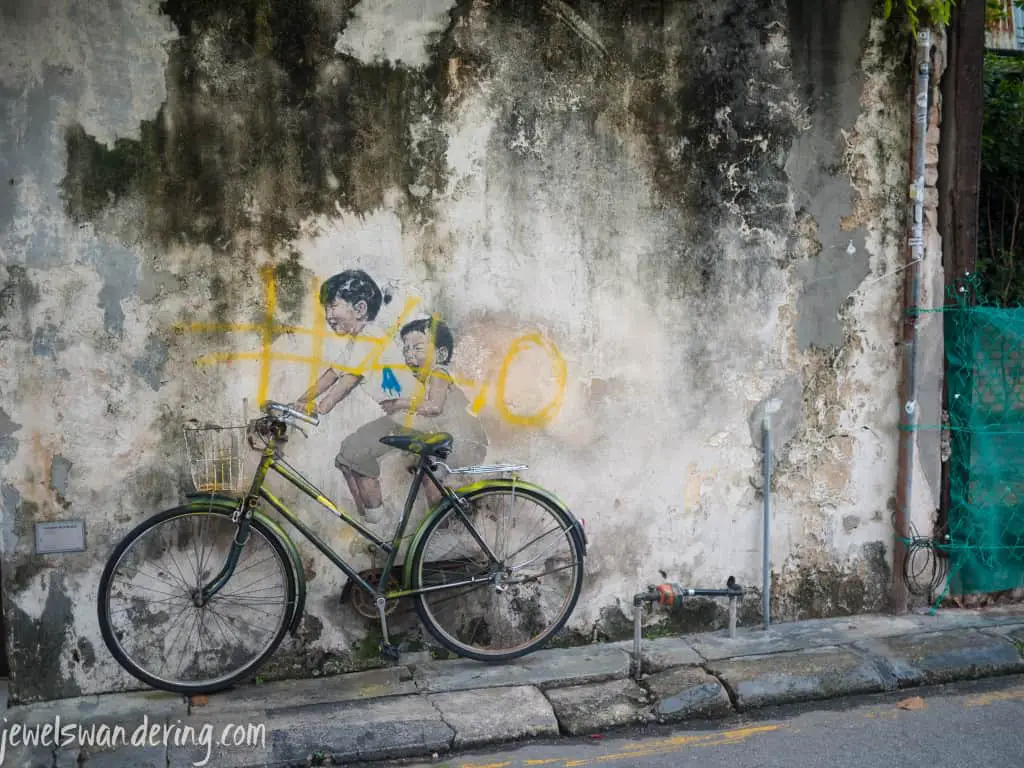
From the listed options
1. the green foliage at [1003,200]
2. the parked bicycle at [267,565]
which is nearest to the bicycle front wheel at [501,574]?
the parked bicycle at [267,565]

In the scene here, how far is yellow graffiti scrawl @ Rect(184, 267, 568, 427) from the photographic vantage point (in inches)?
211

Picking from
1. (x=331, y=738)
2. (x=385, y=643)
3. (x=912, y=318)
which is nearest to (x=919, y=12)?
(x=912, y=318)

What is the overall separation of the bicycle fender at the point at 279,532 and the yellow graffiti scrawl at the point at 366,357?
61 centimetres

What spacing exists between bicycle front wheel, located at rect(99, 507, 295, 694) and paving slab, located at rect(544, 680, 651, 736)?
1583 mm

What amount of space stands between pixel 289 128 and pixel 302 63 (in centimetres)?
37

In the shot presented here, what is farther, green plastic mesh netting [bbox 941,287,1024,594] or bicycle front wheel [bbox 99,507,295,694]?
green plastic mesh netting [bbox 941,287,1024,594]

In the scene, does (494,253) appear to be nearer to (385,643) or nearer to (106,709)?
(385,643)

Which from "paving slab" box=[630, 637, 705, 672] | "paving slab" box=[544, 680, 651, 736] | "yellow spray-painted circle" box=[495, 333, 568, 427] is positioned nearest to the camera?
"paving slab" box=[544, 680, 651, 736]

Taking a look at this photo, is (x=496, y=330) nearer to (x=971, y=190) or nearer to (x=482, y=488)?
(x=482, y=488)

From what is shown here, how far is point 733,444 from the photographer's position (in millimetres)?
6203

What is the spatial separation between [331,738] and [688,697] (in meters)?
1.94

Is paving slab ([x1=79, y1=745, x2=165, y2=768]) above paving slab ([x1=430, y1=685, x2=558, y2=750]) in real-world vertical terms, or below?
below

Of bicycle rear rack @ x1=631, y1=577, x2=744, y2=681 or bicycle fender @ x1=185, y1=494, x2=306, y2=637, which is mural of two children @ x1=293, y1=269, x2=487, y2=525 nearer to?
bicycle fender @ x1=185, y1=494, x2=306, y2=637

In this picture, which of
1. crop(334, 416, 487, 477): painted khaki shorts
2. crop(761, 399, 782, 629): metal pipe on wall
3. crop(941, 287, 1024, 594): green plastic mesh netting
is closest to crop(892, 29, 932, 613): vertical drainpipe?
crop(941, 287, 1024, 594): green plastic mesh netting
